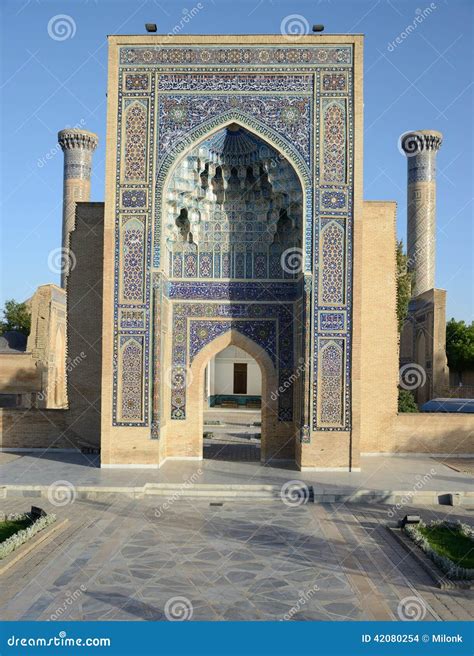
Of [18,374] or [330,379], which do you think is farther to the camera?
[18,374]

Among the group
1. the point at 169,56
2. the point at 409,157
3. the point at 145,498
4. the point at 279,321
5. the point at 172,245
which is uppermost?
the point at 409,157

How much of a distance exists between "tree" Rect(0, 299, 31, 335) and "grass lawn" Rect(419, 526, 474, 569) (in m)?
21.6

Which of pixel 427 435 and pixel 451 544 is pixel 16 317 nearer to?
pixel 427 435

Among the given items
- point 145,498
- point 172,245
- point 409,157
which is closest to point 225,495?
point 145,498

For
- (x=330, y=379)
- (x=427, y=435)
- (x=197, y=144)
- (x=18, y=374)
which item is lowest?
(x=427, y=435)

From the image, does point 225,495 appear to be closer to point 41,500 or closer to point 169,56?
point 41,500

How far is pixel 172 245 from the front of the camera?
10594mm

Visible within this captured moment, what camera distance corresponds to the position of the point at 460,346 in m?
25.9

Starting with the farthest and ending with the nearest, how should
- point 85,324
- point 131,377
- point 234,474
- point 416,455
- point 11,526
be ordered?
point 85,324, point 416,455, point 131,377, point 234,474, point 11,526

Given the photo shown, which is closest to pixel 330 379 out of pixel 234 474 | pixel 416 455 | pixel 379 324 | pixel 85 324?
pixel 234 474

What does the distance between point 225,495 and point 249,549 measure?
2.27 meters

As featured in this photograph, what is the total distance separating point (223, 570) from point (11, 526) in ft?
7.99

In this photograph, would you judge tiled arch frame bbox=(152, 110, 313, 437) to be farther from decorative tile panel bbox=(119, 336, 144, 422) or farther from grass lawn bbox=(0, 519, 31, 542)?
grass lawn bbox=(0, 519, 31, 542)

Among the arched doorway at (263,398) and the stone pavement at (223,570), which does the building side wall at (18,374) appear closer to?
the arched doorway at (263,398)
